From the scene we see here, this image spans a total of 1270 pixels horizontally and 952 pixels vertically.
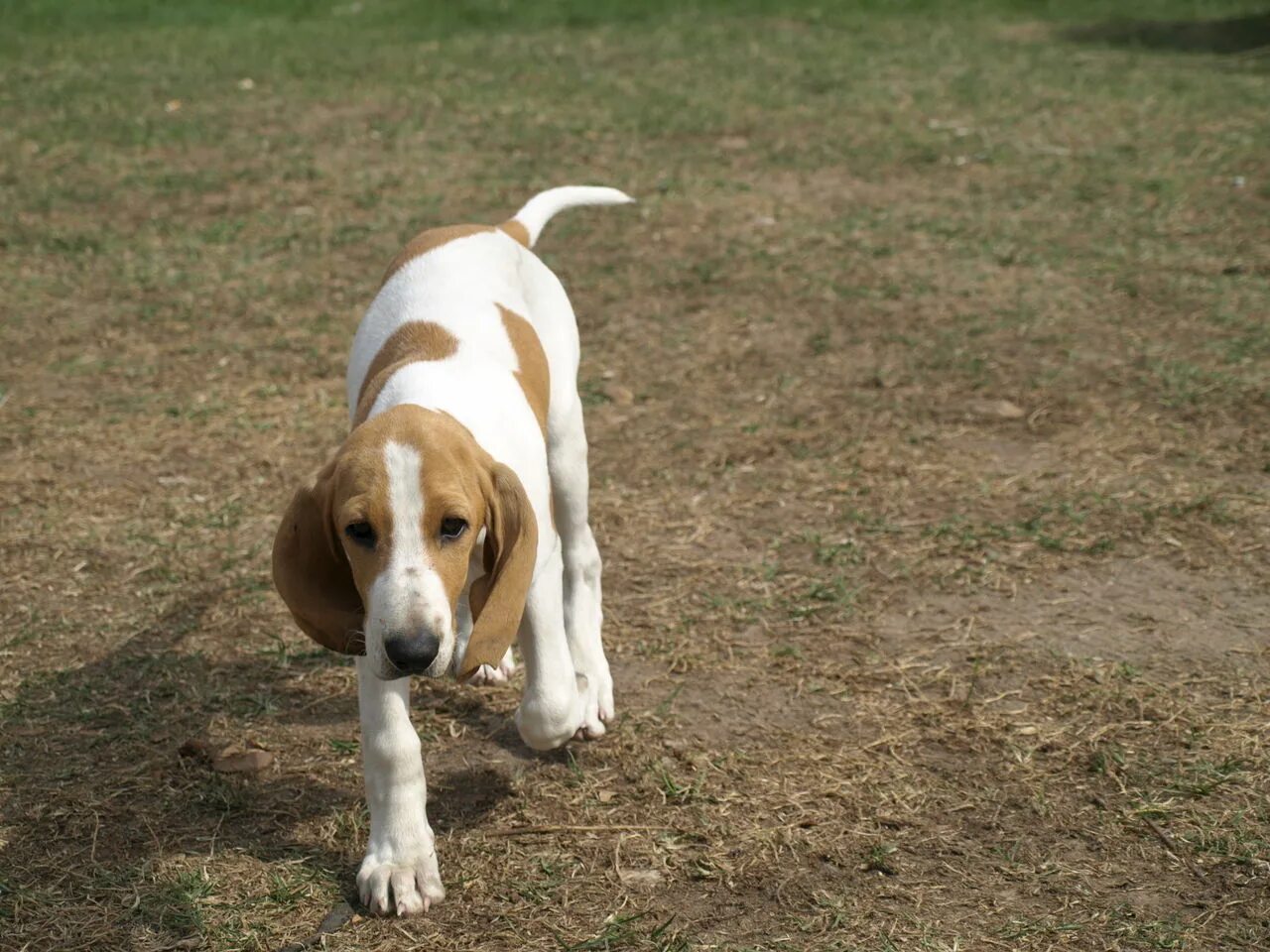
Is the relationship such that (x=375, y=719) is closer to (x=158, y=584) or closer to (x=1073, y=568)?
(x=158, y=584)

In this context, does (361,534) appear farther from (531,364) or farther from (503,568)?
(531,364)

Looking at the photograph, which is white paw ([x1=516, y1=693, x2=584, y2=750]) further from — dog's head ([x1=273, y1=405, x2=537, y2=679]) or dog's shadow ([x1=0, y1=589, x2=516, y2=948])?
dog's head ([x1=273, y1=405, x2=537, y2=679])

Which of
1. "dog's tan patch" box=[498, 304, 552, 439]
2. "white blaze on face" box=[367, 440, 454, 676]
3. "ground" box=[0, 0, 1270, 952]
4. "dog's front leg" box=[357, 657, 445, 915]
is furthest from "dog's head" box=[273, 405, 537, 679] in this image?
"ground" box=[0, 0, 1270, 952]

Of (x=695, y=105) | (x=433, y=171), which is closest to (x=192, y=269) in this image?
(x=433, y=171)

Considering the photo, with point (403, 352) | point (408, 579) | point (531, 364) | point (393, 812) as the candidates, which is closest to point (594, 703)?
point (393, 812)

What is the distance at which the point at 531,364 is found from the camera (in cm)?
403

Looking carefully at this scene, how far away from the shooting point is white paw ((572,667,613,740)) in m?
4.07

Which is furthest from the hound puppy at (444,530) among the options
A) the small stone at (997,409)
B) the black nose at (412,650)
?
the small stone at (997,409)

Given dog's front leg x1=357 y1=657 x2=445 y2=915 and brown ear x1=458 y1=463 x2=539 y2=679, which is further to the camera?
dog's front leg x1=357 y1=657 x2=445 y2=915

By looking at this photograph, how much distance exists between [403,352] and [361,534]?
2.85ft

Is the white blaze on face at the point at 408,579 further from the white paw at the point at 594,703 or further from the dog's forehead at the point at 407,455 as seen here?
the white paw at the point at 594,703

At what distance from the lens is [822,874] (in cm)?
350

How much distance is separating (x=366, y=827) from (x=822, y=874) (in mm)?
1104

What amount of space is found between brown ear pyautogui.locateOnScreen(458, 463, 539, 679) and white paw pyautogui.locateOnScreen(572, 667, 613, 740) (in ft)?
2.58
